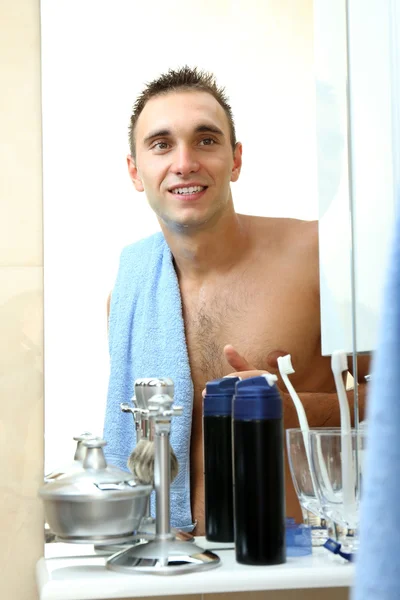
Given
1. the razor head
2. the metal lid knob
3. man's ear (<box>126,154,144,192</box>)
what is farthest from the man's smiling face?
the metal lid knob

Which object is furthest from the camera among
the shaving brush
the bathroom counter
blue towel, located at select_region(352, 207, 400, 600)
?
the shaving brush

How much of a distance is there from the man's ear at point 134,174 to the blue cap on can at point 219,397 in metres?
0.30

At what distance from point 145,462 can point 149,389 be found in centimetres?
10

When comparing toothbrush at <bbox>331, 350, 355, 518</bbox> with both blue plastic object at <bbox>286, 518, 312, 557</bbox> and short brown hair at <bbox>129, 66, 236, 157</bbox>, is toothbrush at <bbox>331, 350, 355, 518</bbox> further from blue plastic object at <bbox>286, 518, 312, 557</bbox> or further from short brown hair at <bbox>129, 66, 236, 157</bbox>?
short brown hair at <bbox>129, 66, 236, 157</bbox>

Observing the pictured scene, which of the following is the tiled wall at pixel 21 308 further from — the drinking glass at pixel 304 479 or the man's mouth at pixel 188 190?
the man's mouth at pixel 188 190

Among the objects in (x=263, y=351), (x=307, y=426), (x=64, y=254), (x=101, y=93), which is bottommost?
(x=307, y=426)

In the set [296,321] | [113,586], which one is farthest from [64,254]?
[113,586]

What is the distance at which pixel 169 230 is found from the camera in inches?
45.1

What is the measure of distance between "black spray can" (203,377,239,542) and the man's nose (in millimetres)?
310

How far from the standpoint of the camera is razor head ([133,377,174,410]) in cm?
103

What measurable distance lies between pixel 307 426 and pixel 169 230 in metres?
0.34

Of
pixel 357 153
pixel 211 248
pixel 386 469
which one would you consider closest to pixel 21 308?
pixel 211 248

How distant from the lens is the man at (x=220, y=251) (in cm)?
112

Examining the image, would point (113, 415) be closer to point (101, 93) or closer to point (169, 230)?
point (169, 230)
